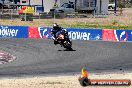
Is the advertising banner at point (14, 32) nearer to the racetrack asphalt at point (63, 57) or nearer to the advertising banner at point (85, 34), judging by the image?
the racetrack asphalt at point (63, 57)

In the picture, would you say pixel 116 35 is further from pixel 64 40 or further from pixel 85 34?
pixel 64 40

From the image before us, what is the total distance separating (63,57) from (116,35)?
1162cm

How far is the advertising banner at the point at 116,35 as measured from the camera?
37531 mm

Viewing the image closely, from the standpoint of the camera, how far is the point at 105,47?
3334 cm

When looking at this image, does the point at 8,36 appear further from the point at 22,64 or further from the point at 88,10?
the point at 88,10

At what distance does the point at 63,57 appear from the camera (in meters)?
27.4

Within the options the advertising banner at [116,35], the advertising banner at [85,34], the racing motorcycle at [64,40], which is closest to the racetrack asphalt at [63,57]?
the racing motorcycle at [64,40]

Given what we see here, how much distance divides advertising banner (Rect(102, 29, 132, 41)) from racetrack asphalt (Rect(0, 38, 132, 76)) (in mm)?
1550

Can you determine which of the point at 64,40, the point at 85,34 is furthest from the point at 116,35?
the point at 64,40

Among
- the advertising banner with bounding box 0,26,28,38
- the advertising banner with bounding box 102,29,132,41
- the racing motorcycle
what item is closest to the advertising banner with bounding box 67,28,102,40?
the advertising banner with bounding box 102,29,132,41

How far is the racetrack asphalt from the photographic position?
2303 centimetres

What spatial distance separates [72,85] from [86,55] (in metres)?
10.2

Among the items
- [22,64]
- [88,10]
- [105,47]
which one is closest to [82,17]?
[88,10]

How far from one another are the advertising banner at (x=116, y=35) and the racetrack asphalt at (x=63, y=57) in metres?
1.55
